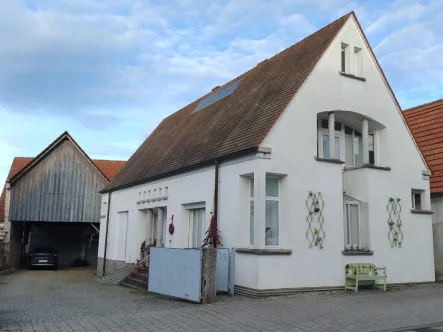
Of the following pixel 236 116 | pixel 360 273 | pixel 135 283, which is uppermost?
pixel 236 116

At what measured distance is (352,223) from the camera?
1584cm

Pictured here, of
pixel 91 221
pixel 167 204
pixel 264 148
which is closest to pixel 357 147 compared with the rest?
pixel 264 148

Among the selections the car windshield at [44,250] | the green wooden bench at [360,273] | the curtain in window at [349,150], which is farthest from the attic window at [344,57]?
the car windshield at [44,250]

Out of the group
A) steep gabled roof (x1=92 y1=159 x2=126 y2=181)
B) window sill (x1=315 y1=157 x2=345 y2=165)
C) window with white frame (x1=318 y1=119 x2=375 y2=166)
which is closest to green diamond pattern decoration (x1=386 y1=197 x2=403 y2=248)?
window with white frame (x1=318 y1=119 x2=375 y2=166)

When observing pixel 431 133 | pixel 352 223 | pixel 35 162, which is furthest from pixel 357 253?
pixel 35 162

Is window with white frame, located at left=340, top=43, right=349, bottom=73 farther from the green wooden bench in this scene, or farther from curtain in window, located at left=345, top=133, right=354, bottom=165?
the green wooden bench

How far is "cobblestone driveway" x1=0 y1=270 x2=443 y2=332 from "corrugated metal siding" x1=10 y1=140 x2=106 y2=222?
15.4 metres

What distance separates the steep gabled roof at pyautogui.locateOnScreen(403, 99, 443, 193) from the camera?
1934 cm

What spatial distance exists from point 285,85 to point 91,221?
19364 mm

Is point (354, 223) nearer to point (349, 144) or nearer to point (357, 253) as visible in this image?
point (357, 253)

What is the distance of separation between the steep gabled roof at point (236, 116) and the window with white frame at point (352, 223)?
169 inches

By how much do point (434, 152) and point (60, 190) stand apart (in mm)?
22304

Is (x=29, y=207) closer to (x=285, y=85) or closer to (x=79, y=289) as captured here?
(x=79, y=289)

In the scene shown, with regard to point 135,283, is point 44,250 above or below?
above
